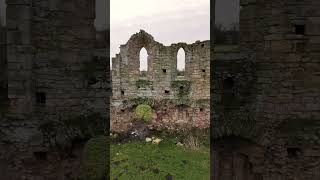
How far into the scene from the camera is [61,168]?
765 cm

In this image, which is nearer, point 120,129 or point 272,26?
point 272,26

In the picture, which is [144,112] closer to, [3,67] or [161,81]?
[161,81]

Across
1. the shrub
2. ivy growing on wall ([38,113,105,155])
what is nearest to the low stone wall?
the shrub

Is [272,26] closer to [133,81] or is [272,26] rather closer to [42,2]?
[42,2]

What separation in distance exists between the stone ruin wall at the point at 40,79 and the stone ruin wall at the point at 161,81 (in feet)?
46.8

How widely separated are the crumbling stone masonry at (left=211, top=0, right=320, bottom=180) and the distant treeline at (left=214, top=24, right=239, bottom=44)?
153 mm

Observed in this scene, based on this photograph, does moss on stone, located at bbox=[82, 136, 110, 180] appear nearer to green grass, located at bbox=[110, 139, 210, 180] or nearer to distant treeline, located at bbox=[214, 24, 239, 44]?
distant treeline, located at bbox=[214, 24, 239, 44]

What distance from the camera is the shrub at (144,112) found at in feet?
71.3

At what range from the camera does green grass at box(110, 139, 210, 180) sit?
14891 millimetres

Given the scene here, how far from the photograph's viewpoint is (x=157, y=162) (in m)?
16.5

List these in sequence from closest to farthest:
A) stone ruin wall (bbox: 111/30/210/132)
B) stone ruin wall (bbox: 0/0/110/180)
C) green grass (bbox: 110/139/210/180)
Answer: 1. stone ruin wall (bbox: 0/0/110/180)
2. green grass (bbox: 110/139/210/180)
3. stone ruin wall (bbox: 111/30/210/132)

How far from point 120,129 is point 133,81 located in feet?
9.66

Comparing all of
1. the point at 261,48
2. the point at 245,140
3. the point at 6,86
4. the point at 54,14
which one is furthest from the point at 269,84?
the point at 6,86

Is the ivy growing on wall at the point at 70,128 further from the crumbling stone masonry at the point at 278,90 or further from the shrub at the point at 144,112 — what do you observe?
the shrub at the point at 144,112
